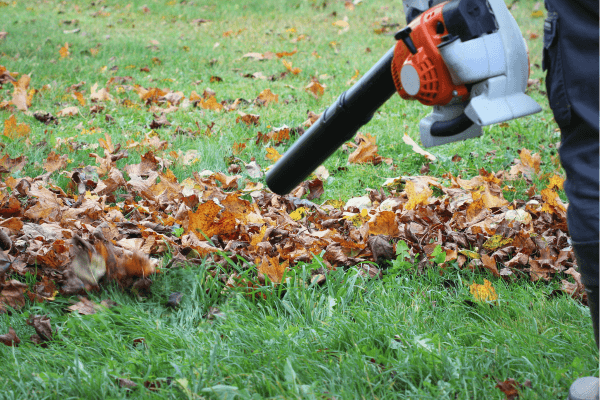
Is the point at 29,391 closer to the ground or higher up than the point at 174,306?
higher up

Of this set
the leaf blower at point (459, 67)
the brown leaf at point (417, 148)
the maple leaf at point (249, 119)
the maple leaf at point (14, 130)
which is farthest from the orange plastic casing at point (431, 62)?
the maple leaf at point (14, 130)

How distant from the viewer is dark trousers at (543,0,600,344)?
3.26ft

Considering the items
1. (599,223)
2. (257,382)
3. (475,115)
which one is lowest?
(257,382)

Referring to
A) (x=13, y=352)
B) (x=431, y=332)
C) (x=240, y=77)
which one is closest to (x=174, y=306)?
(x=13, y=352)

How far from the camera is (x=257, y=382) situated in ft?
4.39

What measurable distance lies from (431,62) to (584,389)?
85 cm

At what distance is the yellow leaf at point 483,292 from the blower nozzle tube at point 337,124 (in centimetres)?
71

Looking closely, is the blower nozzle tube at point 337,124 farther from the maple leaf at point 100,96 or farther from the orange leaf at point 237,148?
the maple leaf at point 100,96

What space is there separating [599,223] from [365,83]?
701 mm

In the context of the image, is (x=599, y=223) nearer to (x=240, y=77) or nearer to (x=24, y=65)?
(x=240, y=77)

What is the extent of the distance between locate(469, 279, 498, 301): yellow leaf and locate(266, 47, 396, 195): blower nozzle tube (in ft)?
2.34

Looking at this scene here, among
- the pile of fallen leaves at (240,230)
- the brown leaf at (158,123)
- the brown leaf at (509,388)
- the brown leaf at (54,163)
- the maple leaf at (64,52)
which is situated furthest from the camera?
the maple leaf at (64,52)

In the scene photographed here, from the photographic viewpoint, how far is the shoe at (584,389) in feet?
3.84

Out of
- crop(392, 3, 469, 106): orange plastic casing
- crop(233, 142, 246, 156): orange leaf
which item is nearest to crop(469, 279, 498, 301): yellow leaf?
crop(392, 3, 469, 106): orange plastic casing
